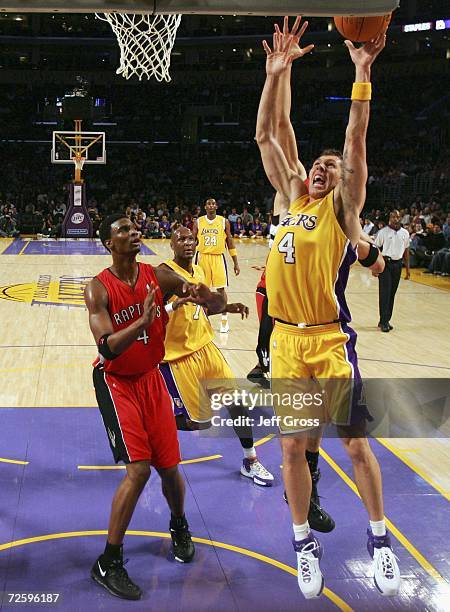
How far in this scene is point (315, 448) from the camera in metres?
4.43

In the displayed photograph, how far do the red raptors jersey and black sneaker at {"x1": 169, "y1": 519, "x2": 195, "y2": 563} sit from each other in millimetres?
839

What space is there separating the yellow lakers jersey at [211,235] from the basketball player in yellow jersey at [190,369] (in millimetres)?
5045

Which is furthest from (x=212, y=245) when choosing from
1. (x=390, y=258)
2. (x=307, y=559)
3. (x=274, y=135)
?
(x=307, y=559)

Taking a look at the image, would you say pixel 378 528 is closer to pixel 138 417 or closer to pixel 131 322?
pixel 138 417

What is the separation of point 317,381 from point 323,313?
332mm

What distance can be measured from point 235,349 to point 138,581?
546cm

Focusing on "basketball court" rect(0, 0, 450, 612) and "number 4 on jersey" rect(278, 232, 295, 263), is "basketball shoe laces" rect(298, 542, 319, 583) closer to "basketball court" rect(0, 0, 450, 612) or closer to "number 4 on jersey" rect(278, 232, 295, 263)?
"basketball court" rect(0, 0, 450, 612)

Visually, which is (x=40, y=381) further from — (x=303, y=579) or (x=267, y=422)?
(x=303, y=579)

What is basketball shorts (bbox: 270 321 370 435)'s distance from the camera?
3572 millimetres

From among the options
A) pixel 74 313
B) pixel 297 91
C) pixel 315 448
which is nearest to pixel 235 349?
pixel 74 313

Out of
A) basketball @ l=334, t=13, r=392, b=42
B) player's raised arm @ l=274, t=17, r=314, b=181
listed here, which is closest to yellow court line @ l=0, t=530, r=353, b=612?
player's raised arm @ l=274, t=17, r=314, b=181

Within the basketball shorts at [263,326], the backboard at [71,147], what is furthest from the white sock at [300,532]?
the backboard at [71,147]

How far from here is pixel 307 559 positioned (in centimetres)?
346

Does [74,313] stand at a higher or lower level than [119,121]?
lower
